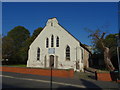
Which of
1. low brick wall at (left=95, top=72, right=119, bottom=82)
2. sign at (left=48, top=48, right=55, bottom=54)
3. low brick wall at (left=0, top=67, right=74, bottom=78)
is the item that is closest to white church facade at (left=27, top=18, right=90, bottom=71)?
sign at (left=48, top=48, right=55, bottom=54)

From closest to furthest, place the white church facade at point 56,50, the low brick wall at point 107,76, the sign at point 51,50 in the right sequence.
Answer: the low brick wall at point 107,76
the white church facade at point 56,50
the sign at point 51,50

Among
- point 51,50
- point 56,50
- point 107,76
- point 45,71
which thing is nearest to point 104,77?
point 107,76

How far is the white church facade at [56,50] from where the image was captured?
61.5 feet

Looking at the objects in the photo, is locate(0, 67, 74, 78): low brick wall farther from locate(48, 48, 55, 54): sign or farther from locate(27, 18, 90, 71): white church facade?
locate(48, 48, 55, 54): sign

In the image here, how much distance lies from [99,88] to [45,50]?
14320 millimetres

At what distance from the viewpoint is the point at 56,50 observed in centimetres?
2031

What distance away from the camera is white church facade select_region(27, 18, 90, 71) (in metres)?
18.7

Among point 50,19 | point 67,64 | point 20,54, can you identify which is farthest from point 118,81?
point 20,54

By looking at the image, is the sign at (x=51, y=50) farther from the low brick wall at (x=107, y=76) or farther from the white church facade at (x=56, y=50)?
the low brick wall at (x=107, y=76)

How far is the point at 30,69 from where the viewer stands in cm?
1512

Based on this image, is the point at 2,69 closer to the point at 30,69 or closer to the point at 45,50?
the point at 30,69

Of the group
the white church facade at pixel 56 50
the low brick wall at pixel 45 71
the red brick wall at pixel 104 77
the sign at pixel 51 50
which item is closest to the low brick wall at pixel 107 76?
the red brick wall at pixel 104 77

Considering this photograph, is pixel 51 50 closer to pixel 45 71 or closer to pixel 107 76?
pixel 45 71

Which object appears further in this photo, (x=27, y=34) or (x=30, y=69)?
(x=27, y=34)
